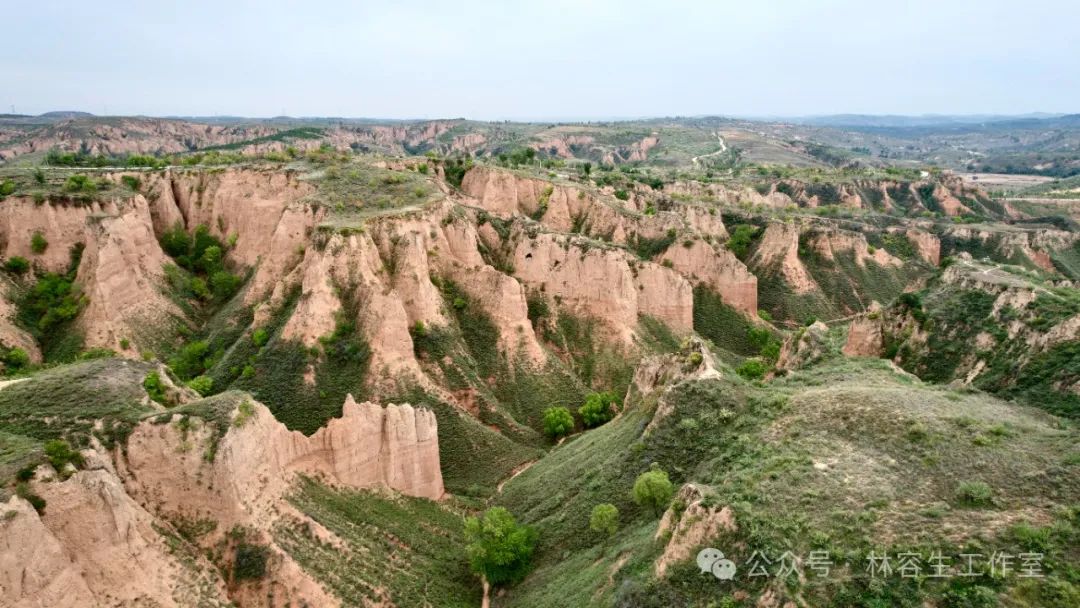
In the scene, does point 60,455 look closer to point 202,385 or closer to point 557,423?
point 202,385

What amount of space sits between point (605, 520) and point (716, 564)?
859 centimetres

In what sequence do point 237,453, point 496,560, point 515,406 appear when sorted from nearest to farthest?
point 237,453 → point 496,560 → point 515,406

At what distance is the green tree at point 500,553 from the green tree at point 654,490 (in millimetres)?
6409

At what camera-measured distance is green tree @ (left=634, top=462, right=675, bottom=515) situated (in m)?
27.6

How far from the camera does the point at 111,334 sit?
162 feet

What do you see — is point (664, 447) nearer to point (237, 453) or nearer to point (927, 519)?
point (927, 519)

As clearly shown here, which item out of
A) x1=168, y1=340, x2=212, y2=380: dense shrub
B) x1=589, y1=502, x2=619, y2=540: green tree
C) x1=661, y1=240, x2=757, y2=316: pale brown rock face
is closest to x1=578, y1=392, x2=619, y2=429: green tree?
x1=589, y1=502, x2=619, y2=540: green tree

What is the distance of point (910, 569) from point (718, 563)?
5497 mm

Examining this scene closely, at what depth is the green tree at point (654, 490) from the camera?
27.6 meters

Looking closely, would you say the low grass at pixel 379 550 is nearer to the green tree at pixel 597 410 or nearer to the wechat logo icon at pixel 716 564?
the wechat logo icon at pixel 716 564

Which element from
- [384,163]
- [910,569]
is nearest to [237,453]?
[910,569]

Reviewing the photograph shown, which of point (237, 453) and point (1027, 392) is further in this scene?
point (1027, 392)

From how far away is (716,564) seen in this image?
2064 centimetres

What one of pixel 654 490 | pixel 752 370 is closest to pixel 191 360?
pixel 654 490
